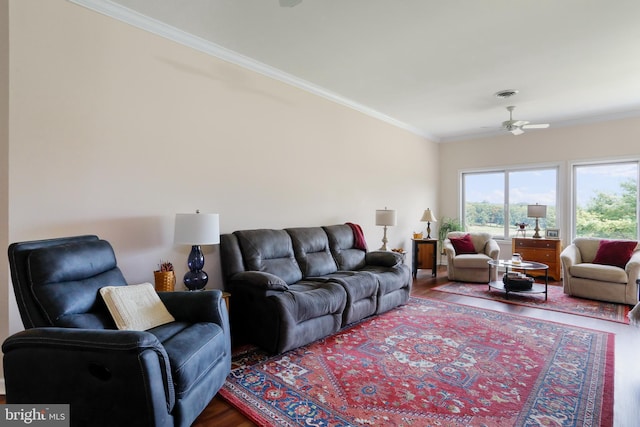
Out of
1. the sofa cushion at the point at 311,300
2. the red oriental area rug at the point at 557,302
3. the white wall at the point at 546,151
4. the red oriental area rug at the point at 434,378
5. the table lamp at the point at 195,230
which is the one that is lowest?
the red oriental area rug at the point at 434,378

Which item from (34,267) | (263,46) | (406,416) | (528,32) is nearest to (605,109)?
(528,32)

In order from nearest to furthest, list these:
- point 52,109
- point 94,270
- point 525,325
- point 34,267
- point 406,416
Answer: point 34,267
point 406,416
point 94,270
point 52,109
point 525,325

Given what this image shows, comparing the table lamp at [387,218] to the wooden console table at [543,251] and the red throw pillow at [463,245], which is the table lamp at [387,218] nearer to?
the red throw pillow at [463,245]

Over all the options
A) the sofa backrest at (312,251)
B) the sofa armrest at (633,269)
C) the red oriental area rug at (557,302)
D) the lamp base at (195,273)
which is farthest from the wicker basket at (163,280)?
the sofa armrest at (633,269)

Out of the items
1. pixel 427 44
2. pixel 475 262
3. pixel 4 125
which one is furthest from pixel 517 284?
pixel 4 125

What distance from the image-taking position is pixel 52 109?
246 centimetres

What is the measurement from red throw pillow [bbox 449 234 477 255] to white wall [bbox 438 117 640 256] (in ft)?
3.72

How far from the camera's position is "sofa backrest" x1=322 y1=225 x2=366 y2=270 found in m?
4.33

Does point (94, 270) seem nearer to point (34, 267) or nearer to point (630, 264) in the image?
point (34, 267)

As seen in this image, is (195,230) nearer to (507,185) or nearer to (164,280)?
(164,280)

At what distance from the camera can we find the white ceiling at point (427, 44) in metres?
2.71

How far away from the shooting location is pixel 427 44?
3.26 meters

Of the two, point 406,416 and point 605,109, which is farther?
point 605,109

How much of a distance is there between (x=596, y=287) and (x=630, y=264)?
482 millimetres
